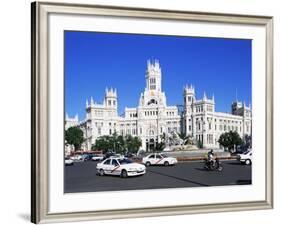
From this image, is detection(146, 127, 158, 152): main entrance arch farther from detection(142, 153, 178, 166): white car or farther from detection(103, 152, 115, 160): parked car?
detection(103, 152, 115, 160): parked car

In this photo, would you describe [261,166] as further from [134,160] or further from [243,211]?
[134,160]

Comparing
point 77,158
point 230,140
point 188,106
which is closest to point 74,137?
point 77,158

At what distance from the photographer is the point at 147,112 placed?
13.7ft

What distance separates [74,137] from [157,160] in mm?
647

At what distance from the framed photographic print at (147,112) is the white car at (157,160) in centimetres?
1

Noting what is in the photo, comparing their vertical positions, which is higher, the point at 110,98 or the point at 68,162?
the point at 110,98

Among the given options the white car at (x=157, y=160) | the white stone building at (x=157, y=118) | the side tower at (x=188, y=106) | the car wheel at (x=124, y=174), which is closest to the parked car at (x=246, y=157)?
the white stone building at (x=157, y=118)

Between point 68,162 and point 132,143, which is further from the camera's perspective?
point 132,143

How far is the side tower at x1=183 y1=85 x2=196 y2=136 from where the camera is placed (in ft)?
13.8

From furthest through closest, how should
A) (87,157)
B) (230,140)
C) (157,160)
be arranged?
(230,140) → (157,160) → (87,157)

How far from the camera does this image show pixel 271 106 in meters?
4.43

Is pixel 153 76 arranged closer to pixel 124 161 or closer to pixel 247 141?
pixel 124 161

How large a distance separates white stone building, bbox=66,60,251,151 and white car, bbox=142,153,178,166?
0.07 m

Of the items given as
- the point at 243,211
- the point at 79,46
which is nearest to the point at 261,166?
the point at 243,211
